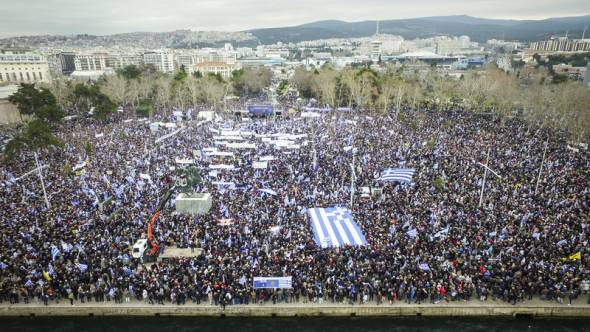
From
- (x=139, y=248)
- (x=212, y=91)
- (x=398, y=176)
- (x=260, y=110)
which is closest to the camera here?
(x=139, y=248)

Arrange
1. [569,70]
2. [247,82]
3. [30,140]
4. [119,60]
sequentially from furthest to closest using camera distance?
[119,60] < [569,70] < [247,82] < [30,140]

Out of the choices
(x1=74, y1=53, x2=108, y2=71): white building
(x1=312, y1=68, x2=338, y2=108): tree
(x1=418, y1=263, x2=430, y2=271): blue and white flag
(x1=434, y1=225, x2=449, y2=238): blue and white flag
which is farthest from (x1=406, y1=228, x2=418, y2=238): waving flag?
(x1=74, y1=53, x2=108, y2=71): white building

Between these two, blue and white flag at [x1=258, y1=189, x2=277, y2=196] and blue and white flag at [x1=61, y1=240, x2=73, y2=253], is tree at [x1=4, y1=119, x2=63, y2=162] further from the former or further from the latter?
blue and white flag at [x1=258, y1=189, x2=277, y2=196]

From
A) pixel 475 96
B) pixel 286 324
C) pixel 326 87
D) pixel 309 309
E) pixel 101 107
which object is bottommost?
pixel 286 324

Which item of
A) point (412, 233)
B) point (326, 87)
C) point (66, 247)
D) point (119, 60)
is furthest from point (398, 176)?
point (119, 60)

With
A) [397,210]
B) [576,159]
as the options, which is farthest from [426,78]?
[397,210]

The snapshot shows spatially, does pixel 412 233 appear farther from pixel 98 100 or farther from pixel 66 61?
pixel 66 61
